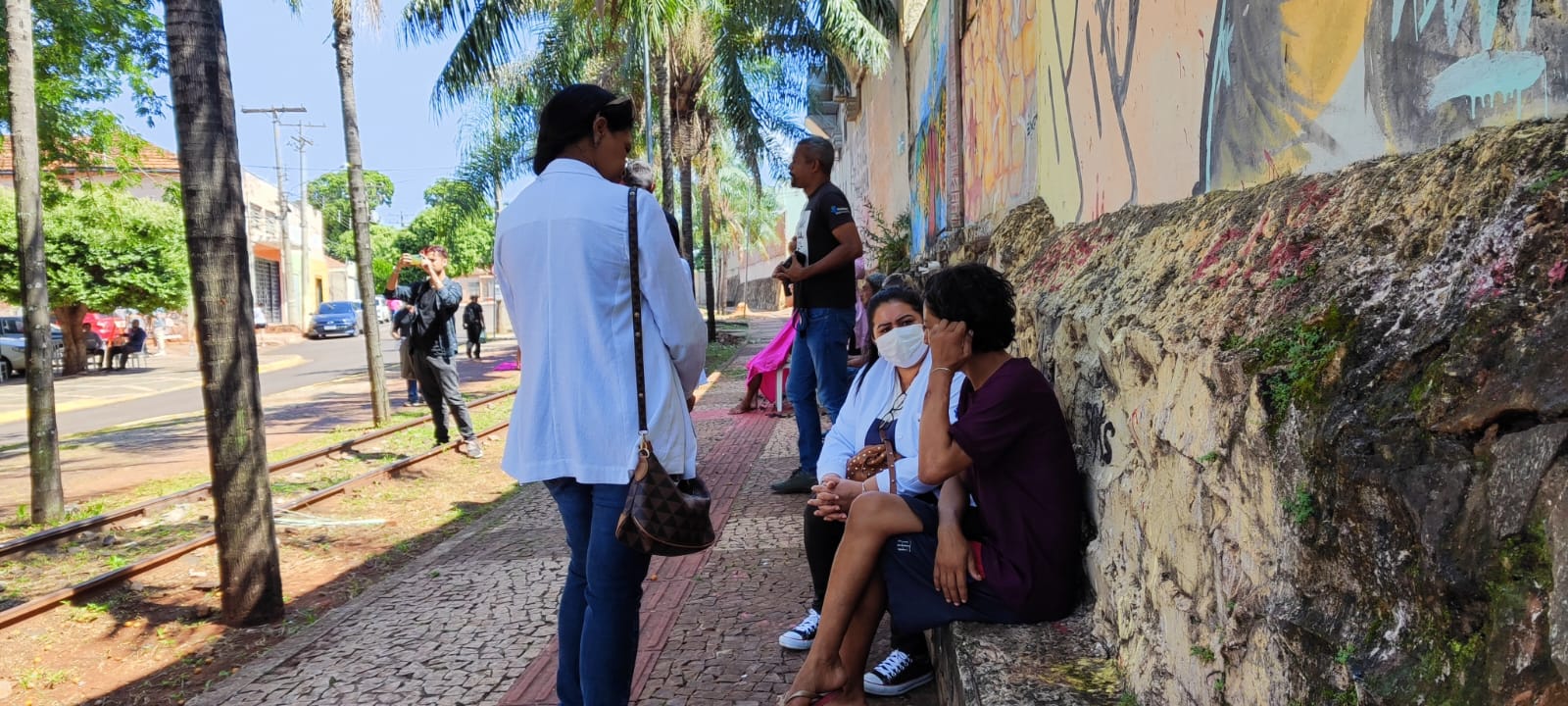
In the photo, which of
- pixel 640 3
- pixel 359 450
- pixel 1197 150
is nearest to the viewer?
pixel 1197 150

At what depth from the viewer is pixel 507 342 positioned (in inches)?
1188

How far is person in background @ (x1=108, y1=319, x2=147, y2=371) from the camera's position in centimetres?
2581

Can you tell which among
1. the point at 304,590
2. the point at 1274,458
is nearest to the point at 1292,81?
the point at 1274,458

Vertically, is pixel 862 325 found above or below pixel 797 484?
above

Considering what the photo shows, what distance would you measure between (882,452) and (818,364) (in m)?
2.01

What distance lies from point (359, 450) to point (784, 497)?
499 cm

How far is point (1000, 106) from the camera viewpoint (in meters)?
6.47

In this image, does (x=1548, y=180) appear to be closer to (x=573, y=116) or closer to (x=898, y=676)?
(x=573, y=116)

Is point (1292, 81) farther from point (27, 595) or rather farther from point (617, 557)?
point (27, 595)

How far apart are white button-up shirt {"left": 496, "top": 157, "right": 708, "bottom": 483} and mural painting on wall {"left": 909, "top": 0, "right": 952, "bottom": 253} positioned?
667 centimetres

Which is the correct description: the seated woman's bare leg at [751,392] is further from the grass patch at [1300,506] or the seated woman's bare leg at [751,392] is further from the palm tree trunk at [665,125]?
the grass patch at [1300,506]

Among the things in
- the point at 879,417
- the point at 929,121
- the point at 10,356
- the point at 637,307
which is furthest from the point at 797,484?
the point at 10,356

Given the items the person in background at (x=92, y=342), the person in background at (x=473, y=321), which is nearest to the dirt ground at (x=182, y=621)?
the person in background at (x=473, y=321)

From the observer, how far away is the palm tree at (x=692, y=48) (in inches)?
543
